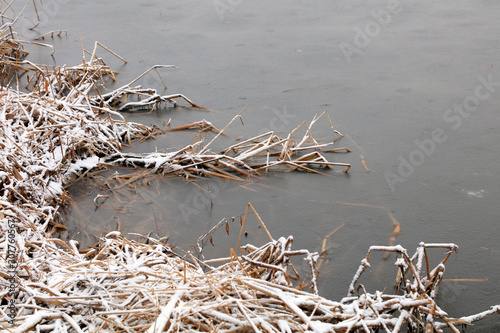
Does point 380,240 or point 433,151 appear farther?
point 433,151

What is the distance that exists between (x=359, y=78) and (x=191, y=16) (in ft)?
8.02

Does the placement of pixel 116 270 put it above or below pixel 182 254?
above

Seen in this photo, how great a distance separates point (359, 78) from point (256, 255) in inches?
98.5

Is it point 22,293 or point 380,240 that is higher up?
point 22,293

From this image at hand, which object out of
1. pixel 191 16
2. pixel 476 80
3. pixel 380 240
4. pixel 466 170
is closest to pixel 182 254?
pixel 380 240

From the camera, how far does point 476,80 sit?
4215 mm

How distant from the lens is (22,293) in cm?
202

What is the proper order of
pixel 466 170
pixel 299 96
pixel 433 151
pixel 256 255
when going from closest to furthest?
pixel 256 255 < pixel 466 170 < pixel 433 151 < pixel 299 96

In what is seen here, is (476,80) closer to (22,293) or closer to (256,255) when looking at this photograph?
(256,255)

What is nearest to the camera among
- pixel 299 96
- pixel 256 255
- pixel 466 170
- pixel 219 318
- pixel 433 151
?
pixel 219 318

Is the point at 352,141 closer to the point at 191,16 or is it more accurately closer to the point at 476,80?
the point at 476,80

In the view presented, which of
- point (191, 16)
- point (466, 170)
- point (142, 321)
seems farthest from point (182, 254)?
point (191, 16)

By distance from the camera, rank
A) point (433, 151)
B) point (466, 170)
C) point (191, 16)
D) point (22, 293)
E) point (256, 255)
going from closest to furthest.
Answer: point (22, 293) < point (256, 255) < point (466, 170) < point (433, 151) < point (191, 16)

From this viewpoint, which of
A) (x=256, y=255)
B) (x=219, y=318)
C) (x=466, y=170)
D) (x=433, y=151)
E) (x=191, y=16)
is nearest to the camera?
(x=219, y=318)
